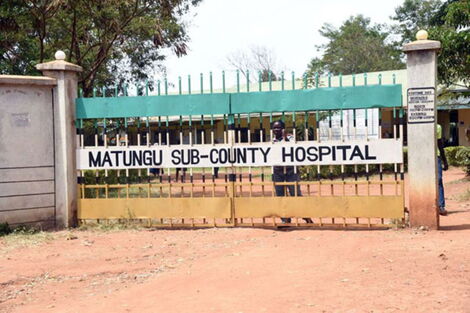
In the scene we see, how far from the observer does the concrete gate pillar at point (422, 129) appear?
7594 mm

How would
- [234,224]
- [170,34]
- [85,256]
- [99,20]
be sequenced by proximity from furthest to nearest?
[170,34], [99,20], [234,224], [85,256]

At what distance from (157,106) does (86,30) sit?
36.0ft

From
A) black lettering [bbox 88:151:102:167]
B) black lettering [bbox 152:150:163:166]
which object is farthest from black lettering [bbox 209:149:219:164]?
black lettering [bbox 88:151:102:167]

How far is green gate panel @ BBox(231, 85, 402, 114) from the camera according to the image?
7.82 meters

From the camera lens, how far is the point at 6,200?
8703 millimetres

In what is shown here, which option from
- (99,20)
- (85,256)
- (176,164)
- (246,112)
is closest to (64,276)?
(85,256)

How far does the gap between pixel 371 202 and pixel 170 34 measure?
13220mm

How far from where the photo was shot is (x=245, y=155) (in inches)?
328

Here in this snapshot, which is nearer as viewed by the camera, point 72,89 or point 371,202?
point 371,202

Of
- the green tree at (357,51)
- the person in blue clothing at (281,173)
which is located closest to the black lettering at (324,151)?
the person in blue clothing at (281,173)

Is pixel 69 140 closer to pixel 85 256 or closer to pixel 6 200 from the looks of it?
pixel 6 200

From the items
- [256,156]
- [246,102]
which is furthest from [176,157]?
[246,102]

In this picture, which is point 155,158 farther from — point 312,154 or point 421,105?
point 421,105

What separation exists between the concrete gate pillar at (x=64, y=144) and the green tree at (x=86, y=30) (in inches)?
231
